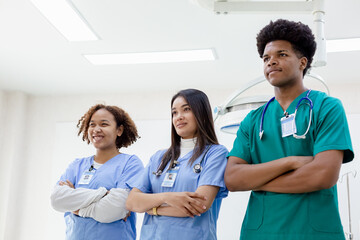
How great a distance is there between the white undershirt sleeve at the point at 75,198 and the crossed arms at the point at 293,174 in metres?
0.82

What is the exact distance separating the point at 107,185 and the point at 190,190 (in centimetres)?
62

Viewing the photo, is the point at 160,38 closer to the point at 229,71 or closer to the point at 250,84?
the point at 229,71

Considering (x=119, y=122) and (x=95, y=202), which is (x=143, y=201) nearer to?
(x=95, y=202)

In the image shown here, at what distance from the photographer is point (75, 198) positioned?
1.96 m

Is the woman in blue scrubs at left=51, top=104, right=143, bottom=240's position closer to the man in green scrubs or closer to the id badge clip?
the id badge clip

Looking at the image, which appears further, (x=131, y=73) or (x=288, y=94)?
(x=131, y=73)

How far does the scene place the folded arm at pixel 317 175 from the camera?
4.09 feet

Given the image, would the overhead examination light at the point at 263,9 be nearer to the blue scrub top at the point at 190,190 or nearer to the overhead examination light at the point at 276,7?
the overhead examination light at the point at 276,7

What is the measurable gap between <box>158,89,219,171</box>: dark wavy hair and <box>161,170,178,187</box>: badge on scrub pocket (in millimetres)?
48

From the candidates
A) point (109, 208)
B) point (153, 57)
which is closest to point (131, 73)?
point (153, 57)

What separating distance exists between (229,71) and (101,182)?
284 centimetres

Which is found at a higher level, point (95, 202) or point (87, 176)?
point (87, 176)

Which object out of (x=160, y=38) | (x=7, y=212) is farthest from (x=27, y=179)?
(x=160, y=38)

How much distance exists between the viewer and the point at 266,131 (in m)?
1.46
